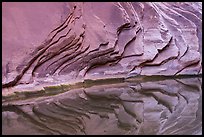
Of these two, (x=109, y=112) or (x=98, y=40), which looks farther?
(x=98, y=40)

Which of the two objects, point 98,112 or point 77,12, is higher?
point 77,12

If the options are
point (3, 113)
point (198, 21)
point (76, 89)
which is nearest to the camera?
point (3, 113)

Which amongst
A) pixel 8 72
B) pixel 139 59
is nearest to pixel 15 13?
pixel 8 72

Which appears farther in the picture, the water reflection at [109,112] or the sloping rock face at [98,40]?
the sloping rock face at [98,40]

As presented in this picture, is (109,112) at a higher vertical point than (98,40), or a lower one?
lower

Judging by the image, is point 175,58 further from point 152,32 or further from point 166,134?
point 166,134

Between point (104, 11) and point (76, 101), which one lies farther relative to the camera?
point (104, 11)
